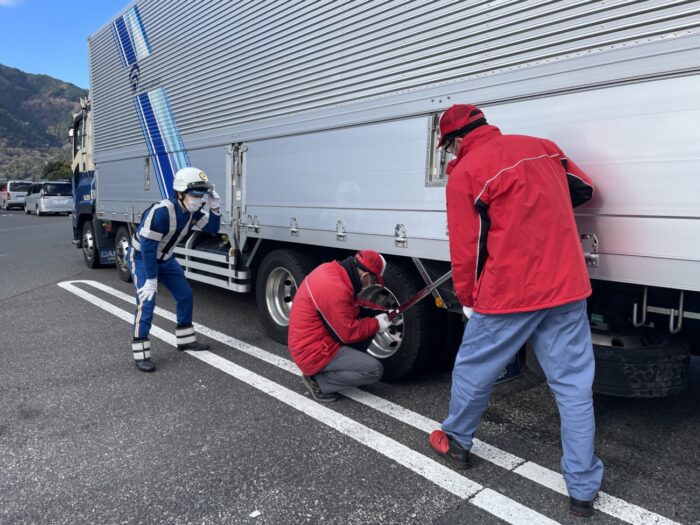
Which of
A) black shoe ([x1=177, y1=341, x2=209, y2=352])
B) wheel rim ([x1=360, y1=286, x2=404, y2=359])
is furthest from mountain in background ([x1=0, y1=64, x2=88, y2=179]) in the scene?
wheel rim ([x1=360, y1=286, x2=404, y2=359])

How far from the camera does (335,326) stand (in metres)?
3.64

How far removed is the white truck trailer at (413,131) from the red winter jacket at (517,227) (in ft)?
1.25

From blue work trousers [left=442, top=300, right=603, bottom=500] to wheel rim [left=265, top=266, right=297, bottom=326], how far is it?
2.77 meters

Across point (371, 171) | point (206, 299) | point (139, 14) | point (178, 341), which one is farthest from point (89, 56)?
point (371, 171)

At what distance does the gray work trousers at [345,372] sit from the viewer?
379cm

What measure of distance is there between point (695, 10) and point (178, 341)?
430 cm

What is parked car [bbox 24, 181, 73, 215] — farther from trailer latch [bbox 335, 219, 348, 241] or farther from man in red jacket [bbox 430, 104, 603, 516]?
man in red jacket [bbox 430, 104, 603, 516]

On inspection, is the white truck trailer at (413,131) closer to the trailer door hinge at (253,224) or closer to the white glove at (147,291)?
the trailer door hinge at (253,224)

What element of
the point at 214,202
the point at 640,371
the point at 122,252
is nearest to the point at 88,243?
the point at 122,252

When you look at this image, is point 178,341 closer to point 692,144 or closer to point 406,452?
point 406,452

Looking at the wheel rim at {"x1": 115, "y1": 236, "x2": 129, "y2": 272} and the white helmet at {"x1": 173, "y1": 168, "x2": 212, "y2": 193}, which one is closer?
the white helmet at {"x1": 173, "y1": 168, "x2": 212, "y2": 193}

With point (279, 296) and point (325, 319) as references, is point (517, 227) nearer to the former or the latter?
point (325, 319)

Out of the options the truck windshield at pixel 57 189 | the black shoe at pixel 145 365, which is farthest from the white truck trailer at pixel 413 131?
the truck windshield at pixel 57 189

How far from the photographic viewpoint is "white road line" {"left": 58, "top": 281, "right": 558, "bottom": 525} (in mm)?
2510
